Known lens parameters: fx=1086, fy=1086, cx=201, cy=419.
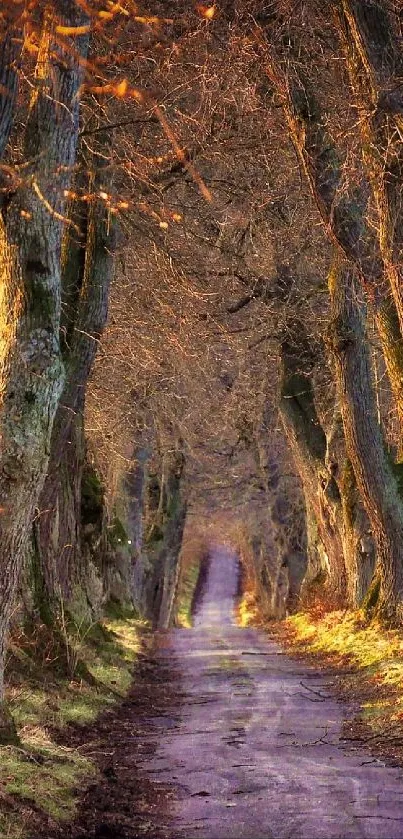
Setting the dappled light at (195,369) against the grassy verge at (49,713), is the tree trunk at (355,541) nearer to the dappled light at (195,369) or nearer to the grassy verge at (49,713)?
the dappled light at (195,369)

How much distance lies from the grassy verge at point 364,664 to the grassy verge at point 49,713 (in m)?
2.71

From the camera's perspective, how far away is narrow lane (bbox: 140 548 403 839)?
662cm

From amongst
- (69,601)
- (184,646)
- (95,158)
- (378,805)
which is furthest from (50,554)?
(184,646)

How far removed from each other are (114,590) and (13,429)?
20.9 m

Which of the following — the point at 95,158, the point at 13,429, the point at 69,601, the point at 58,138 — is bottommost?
the point at 69,601

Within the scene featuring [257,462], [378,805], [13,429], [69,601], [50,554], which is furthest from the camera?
[257,462]

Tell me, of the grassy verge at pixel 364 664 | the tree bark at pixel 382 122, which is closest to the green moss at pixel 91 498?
the grassy verge at pixel 364 664

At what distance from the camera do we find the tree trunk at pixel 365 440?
16.5 m

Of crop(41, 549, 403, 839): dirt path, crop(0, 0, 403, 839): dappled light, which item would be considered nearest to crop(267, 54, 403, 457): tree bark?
crop(0, 0, 403, 839): dappled light

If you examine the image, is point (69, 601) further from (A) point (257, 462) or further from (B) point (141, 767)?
(A) point (257, 462)

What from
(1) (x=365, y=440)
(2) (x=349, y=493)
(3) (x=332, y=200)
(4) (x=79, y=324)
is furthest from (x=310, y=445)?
(4) (x=79, y=324)

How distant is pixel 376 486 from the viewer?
54.3 feet

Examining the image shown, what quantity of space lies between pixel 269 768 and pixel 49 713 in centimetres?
292

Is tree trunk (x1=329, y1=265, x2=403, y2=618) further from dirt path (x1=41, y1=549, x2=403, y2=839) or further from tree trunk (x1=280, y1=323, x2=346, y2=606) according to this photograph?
tree trunk (x1=280, y1=323, x2=346, y2=606)
